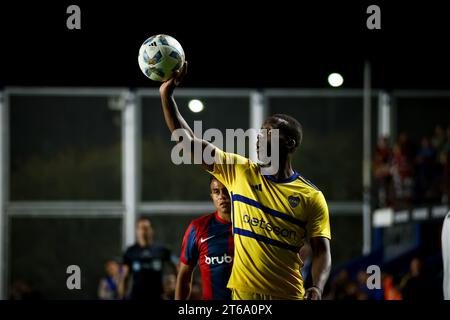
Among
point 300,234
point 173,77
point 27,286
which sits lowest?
point 27,286

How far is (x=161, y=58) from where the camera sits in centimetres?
558

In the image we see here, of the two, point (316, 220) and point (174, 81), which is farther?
point (316, 220)

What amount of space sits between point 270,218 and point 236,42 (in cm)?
1330

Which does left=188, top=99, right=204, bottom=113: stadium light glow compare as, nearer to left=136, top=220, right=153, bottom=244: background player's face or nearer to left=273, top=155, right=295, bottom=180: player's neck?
left=136, top=220, right=153, bottom=244: background player's face

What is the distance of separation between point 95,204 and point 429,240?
895 cm

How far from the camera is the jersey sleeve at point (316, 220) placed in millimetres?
5473

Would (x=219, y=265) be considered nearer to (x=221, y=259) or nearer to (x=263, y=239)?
(x=221, y=259)

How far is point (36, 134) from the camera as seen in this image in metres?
21.5

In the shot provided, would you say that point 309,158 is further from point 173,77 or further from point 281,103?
point 173,77

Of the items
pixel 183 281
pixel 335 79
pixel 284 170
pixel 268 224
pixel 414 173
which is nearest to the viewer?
pixel 268 224

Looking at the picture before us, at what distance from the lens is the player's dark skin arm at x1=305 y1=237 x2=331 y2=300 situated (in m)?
5.22

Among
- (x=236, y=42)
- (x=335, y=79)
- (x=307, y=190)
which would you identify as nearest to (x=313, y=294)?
(x=307, y=190)

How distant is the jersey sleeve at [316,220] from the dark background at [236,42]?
10825 millimetres
